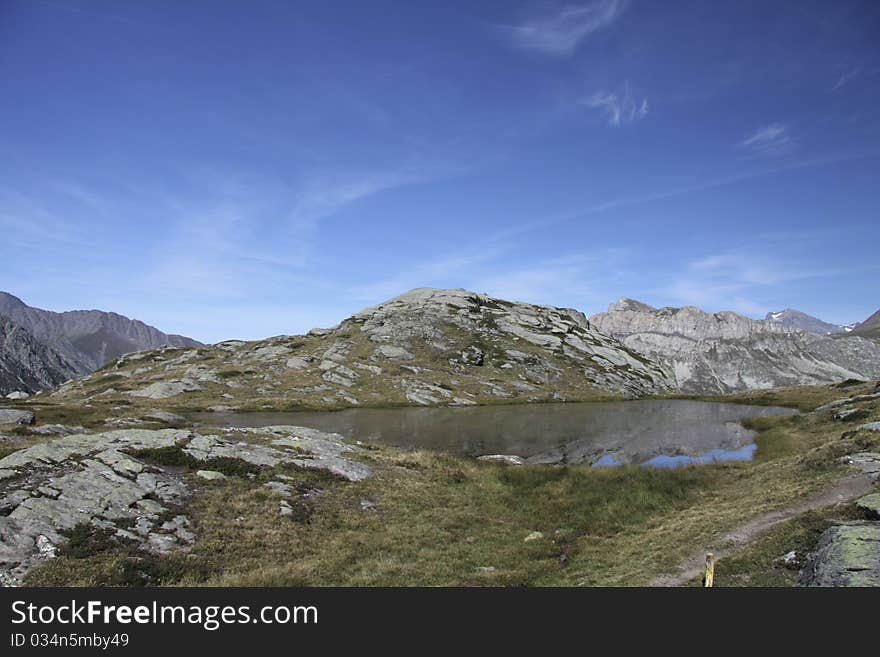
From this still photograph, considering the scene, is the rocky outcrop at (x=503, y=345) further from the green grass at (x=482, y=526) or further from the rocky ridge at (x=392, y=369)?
the green grass at (x=482, y=526)

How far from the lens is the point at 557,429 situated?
A: 7488cm

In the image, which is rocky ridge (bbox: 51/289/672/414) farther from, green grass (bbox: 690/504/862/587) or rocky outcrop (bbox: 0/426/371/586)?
green grass (bbox: 690/504/862/587)

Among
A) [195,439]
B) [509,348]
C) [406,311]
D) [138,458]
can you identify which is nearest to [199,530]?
[138,458]

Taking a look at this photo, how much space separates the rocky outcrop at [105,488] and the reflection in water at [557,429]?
93.0ft

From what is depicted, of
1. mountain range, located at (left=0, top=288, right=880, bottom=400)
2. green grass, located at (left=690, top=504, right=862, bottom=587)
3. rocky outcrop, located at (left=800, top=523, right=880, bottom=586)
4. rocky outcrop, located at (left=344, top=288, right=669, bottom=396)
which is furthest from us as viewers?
rocky outcrop, located at (left=344, top=288, right=669, bottom=396)

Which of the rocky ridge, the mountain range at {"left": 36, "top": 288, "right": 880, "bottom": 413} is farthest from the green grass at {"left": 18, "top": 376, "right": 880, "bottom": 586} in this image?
the rocky ridge

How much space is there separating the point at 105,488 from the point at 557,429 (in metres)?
62.7

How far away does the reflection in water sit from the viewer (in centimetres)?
Answer: 5566

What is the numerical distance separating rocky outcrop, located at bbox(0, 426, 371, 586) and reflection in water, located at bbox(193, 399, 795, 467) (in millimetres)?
28334

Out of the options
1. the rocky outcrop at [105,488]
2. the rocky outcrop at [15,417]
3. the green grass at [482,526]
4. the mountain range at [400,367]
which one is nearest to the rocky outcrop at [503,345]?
the mountain range at [400,367]

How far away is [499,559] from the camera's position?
22406 mm

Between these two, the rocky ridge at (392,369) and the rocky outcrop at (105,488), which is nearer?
the rocky outcrop at (105,488)

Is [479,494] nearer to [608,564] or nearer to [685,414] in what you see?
[608,564]

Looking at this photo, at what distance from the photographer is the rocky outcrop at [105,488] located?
61.5 feet
